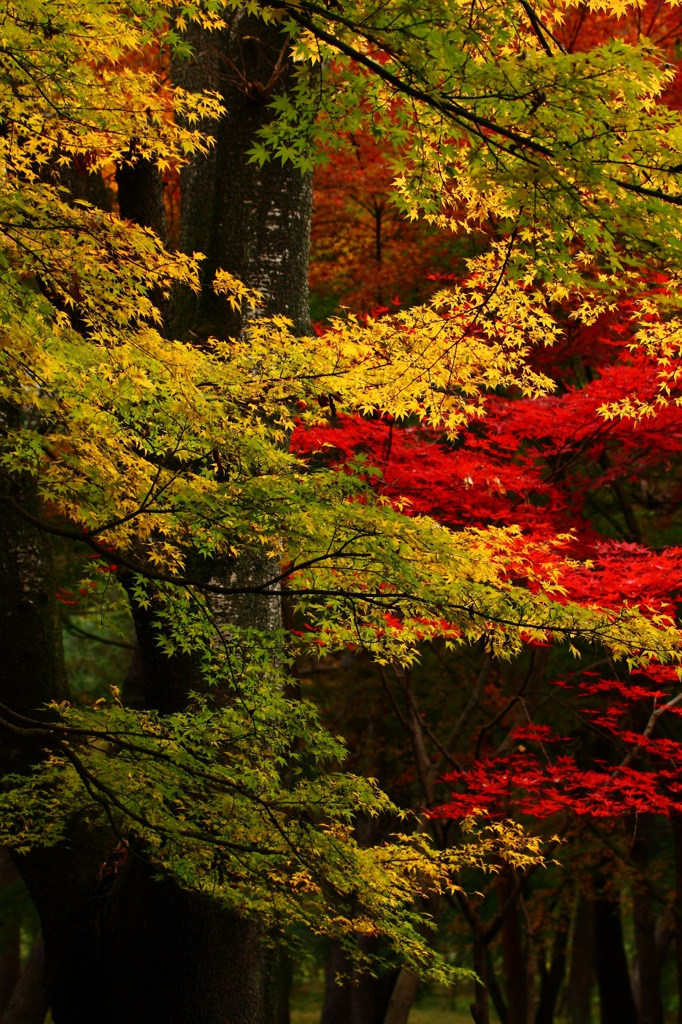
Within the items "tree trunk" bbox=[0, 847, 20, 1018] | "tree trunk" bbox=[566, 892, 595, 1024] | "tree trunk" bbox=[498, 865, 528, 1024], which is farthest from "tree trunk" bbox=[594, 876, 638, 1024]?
"tree trunk" bbox=[0, 847, 20, 1018]

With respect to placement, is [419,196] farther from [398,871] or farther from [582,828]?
[582,828]

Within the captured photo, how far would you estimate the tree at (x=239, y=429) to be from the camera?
11.9 ft

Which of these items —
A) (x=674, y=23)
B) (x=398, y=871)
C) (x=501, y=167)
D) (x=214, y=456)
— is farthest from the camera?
(x=674, y=23)

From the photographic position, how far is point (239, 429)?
197 inches

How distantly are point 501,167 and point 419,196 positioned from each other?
0.41 metres

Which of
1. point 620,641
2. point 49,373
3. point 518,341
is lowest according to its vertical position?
point 620,641

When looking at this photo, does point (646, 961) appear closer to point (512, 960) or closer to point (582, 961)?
point (512, 960)

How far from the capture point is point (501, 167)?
3619 mm

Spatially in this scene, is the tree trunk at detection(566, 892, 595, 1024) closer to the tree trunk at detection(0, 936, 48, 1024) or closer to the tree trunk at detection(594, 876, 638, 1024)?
the tree trunk at detection(594, 876, 638, 1024)

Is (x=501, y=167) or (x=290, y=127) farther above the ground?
(x=290, y=127)

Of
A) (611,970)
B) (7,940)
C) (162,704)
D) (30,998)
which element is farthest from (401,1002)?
(7,940)

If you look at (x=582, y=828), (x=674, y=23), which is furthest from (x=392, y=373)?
(x=582, y=828)

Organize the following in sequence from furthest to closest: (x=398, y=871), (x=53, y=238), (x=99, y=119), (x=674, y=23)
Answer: (x=674, y=23)
(x=398, y=871)
(x=99, y=119)
(x=53, y=238)

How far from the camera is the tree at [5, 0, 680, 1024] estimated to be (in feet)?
11.9
